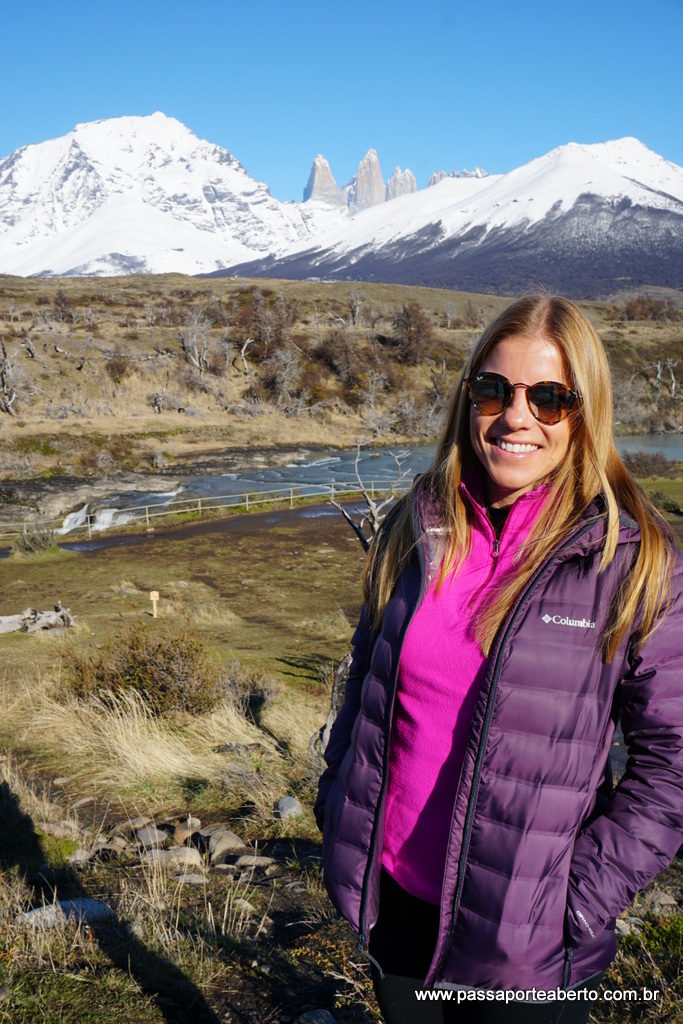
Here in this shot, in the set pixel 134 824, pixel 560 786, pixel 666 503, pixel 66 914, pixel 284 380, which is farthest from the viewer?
pixel 284 380

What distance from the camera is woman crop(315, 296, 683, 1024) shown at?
1.78 meters

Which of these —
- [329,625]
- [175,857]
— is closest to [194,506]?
[329,625]

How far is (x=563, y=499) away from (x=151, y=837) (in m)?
4.63

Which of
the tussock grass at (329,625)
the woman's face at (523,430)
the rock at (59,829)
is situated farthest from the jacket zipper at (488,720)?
the tussock grass at (329,625)

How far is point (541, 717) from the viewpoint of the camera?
70.1 inches

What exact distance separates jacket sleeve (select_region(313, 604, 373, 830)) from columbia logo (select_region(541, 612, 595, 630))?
61 cm

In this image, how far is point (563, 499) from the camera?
2.03m

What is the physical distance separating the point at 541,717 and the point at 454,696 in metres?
0.22

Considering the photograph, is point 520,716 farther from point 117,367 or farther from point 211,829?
point 117,367

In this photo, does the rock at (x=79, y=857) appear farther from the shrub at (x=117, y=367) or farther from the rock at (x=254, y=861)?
the shrub at (x=117, y=367)

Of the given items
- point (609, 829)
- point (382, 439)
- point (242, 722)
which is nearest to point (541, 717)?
point (609, 829)

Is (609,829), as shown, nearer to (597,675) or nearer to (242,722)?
(597,675)

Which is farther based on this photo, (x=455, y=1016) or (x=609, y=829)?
(x=455, y=1016)

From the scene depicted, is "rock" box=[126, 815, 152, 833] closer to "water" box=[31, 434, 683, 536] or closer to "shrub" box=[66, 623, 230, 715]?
"shrub" box=[66, 623, 230, 715]
